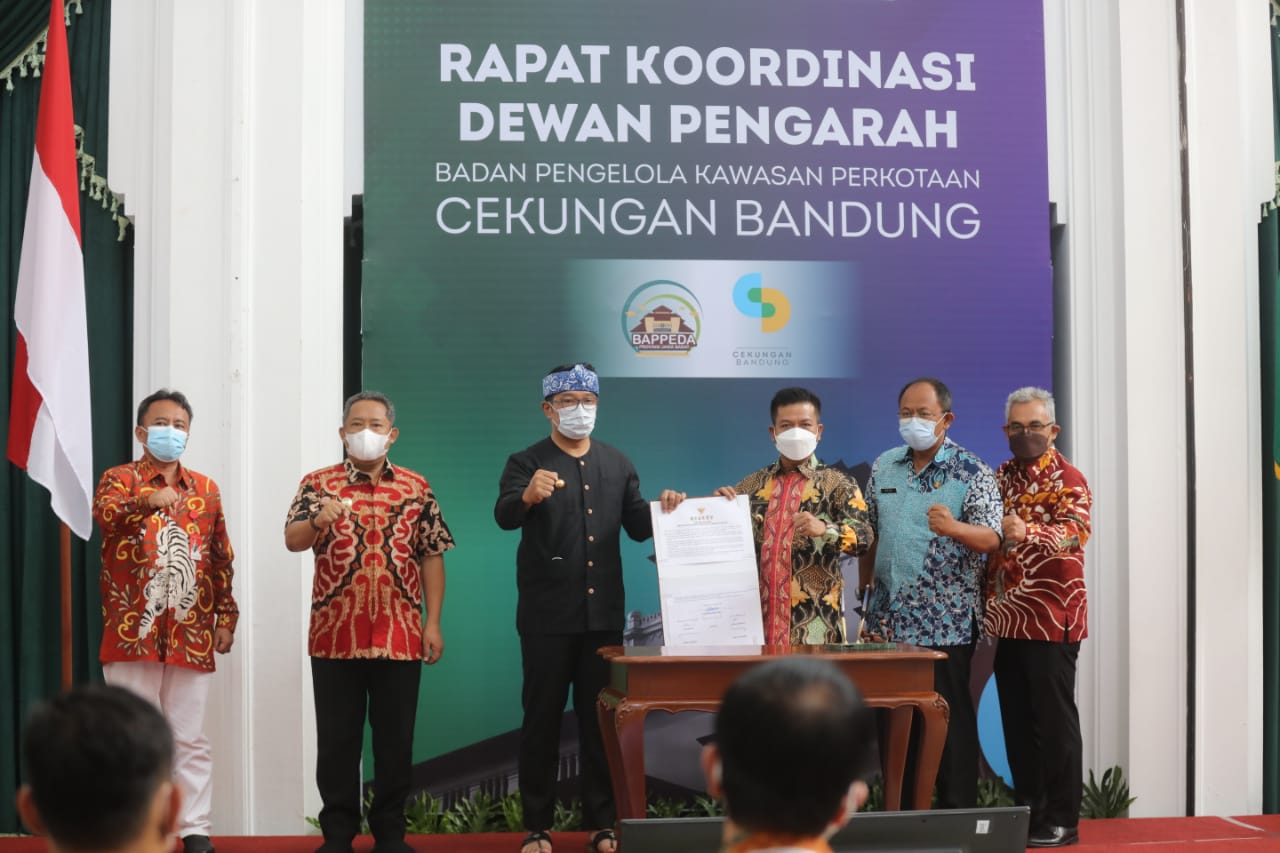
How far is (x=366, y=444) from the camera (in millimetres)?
3934

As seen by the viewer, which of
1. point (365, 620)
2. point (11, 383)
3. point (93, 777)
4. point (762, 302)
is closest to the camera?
point (93, 777)

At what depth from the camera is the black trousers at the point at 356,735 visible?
3.95 metres

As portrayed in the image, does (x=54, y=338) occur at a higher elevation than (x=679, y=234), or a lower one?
lower

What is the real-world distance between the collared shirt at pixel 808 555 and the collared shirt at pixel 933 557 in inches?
6.2

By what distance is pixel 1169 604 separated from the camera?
5098 millimetres

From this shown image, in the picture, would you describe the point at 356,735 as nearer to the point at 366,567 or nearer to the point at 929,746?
the point at 366,567

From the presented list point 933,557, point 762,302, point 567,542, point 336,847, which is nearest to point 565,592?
point 567,542

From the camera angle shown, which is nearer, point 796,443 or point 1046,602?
point 796,443

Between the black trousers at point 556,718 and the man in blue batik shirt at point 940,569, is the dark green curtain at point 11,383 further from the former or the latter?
the man in blue batik shirt at point 940,569

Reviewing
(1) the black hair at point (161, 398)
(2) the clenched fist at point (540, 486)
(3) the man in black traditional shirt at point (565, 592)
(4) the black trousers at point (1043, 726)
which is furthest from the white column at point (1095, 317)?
(1) the black hair at point (161, 398)

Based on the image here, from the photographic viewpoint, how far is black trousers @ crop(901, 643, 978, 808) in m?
4.12

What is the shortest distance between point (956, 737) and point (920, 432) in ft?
3.32

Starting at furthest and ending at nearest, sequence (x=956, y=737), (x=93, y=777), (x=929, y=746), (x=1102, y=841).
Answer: (x=1102, y=841) → (x=956, y=737) → (x=929, y=746) → (x=93, y=777)

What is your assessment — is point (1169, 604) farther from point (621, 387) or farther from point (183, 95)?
point (183, 95)
